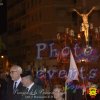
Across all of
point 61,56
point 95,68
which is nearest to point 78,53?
point 61,56

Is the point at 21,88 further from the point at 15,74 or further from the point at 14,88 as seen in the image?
the point at 15,74

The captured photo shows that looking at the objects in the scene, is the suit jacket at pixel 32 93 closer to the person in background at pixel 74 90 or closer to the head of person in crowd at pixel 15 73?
the head of person in crowd at pixel 15 73

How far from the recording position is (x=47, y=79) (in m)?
8.00

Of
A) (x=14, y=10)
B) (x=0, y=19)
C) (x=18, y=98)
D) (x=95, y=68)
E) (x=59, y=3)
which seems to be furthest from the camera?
(x=59, y=3)

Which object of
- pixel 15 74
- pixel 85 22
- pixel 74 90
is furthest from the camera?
pixel 85 22

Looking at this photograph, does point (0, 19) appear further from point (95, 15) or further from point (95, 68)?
point (95, 15)

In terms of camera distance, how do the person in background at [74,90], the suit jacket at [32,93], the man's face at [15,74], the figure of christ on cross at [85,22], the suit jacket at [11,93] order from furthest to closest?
the figure of christ on cross at [85,22], the person in background at [74,90], the suit jacket at [11,93], the suit jacket at [32,93], the man's face at [15,74]

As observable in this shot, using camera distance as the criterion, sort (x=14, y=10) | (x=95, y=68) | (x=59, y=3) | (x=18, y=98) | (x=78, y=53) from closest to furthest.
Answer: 1. (x=18, y=98)
2. (x=78, y=53)
3. (x=95, y=68)
4. (x=14, y=10)
5. (x=59, y=3)

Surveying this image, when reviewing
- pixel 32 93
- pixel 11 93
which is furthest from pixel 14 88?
pixel 32 93

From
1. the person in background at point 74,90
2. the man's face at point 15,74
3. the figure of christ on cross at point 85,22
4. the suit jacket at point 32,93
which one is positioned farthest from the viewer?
the figure of christ on cross at point 85,22

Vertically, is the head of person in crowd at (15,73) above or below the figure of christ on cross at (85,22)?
below

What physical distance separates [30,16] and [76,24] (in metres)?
3.65

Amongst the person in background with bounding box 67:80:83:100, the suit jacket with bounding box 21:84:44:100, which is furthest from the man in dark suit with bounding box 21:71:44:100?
the person in background with bounding box 67:80:83:100

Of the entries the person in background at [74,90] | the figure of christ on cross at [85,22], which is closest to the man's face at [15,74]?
the person in background at [74,90]
